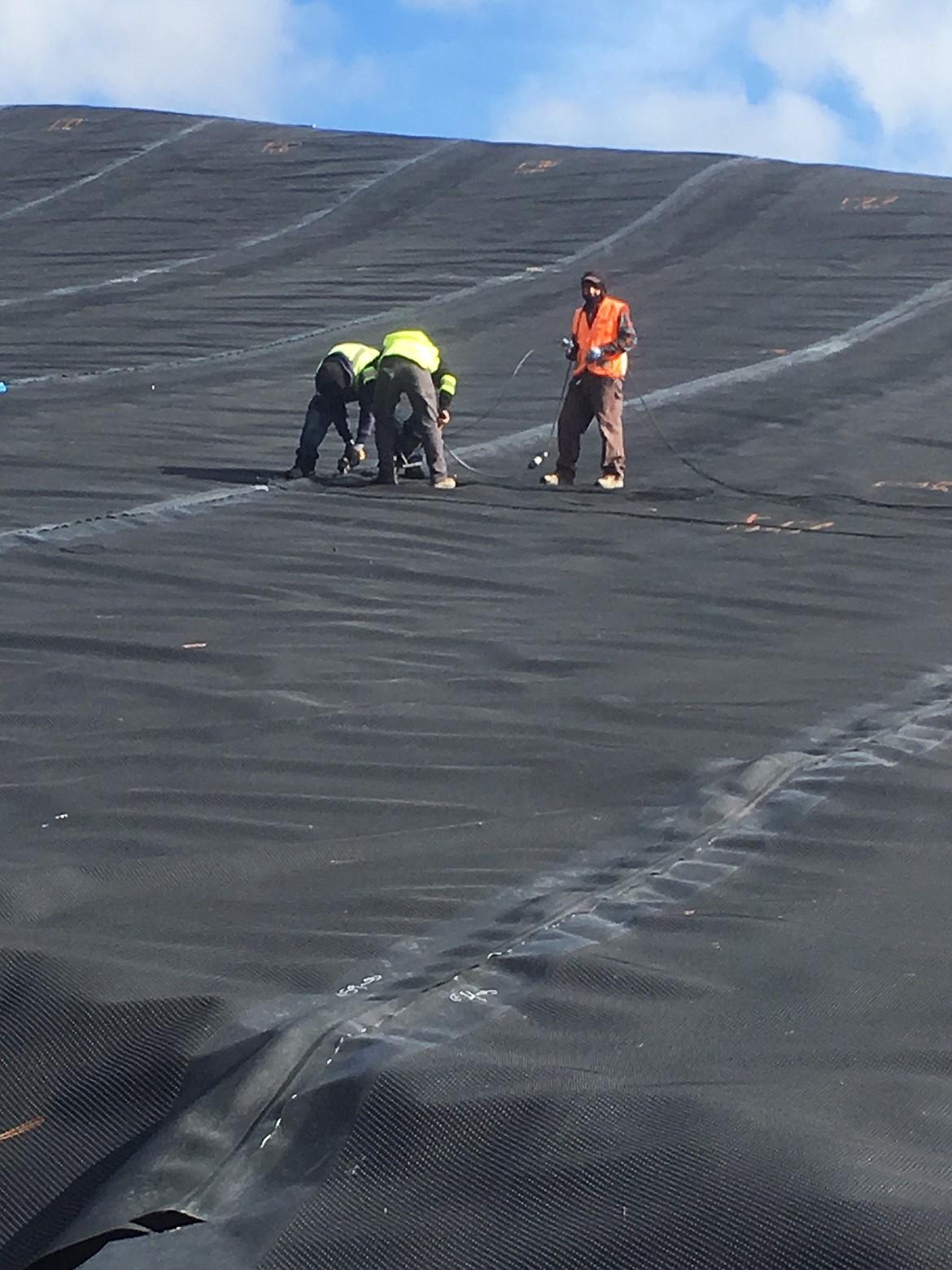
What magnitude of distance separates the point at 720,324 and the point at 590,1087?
11472 millimetres

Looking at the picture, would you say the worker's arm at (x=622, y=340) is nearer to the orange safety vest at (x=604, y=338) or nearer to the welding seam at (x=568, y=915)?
the orange safety vest at (x=604, y=338)

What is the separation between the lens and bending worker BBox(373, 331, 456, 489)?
891cm

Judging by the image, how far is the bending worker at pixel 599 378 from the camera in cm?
924

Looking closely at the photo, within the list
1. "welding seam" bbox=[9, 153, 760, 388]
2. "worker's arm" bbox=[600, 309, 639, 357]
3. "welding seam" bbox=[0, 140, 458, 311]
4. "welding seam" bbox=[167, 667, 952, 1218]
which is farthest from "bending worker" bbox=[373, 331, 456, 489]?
"welding seam" bbox=[0, 140, 458, 311]

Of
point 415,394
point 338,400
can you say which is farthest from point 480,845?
point 338,400

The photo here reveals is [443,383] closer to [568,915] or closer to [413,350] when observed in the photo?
[413,350]

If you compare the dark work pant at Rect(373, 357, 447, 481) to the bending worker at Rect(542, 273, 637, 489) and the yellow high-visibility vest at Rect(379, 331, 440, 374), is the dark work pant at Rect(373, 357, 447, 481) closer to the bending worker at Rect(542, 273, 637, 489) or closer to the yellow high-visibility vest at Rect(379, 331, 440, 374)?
the yellow high-visibility vest at Rect(379, 331, 440, 374)

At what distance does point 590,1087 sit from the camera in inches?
92.7

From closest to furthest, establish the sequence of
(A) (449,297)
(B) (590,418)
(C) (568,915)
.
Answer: (C) (568,915) < (B) (590,418) < (A) (449,297)

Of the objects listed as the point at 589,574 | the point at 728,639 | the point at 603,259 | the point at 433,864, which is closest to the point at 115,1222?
the point at 433,864

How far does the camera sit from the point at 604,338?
927cm

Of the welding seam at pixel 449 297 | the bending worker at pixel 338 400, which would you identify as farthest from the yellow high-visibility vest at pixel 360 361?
the welding seam at pixel 449 297

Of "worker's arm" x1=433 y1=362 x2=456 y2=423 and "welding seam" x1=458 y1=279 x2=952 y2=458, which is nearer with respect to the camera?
"worker's arm" x1=433 y1=362 x2=456 y2=423

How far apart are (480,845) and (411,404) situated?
5.70 m
